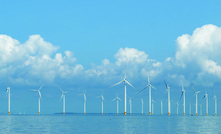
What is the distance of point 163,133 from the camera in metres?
85.8

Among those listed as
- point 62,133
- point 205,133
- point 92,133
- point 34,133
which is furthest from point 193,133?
point 34,133

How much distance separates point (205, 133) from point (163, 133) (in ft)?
31.7

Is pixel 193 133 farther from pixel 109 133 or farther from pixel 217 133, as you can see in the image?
pixel 109 133

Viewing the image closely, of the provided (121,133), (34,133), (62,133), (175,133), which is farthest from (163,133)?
(34,133)

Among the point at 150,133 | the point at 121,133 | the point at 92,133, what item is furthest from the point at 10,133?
the point at 150,133

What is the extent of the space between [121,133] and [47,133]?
16150 mm

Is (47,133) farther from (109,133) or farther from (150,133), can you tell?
(150,133)

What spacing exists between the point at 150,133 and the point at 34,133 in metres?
25.2

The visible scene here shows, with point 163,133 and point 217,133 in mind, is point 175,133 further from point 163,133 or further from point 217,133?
point 217,133

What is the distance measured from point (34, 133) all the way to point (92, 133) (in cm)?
1255

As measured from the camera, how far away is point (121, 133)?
85.0 metres

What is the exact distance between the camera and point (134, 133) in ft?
279

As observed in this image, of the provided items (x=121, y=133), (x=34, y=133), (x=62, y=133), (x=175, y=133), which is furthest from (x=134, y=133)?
(x=34, y=133)

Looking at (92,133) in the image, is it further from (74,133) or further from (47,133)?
(47,133)
